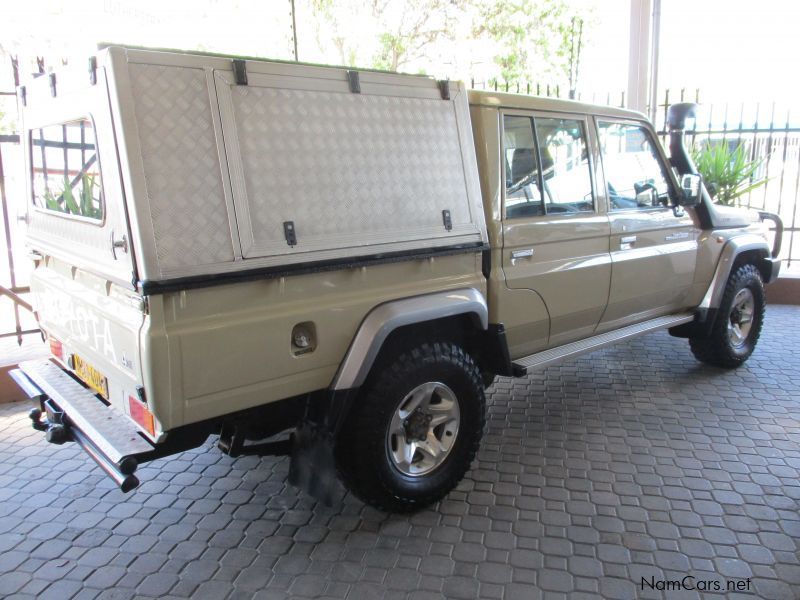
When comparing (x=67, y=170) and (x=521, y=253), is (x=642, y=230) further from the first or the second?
(x=67, y=170)

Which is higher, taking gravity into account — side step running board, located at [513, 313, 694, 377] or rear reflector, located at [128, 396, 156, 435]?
rear reflector, located at [128, 396, 156, 435]

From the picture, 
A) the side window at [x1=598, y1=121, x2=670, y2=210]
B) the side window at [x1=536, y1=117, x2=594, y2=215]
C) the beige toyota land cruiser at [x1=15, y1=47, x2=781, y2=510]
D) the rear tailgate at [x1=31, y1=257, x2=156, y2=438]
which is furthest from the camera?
the side window at [x1=598, y1=121, x2=670, y2=210]

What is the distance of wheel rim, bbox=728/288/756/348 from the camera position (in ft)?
17.3

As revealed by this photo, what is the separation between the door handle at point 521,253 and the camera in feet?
11.5

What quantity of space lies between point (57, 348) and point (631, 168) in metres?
3.90

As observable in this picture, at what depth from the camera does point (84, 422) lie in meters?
2.72

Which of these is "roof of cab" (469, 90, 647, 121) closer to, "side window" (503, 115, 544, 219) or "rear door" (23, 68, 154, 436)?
"side window" (503, 115, 544, 219)

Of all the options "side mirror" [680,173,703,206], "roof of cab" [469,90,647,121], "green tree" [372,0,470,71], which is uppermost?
"green tree" [372,0,470,71]

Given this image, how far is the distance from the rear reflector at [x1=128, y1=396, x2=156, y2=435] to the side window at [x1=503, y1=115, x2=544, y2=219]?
214 centimetres

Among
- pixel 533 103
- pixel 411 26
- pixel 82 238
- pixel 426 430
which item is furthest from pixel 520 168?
pixel 411 26

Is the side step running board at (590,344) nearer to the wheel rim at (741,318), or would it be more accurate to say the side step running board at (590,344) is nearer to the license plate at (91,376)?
the wheel rim at (741,318)

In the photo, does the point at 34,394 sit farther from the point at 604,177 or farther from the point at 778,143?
the point at 778,143

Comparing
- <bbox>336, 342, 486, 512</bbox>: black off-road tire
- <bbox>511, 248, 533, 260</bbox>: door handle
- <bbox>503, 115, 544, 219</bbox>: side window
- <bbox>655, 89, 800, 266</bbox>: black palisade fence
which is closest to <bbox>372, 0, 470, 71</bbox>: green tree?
<bbox>655, 89, 800, 266</bbox>: black palisade fence

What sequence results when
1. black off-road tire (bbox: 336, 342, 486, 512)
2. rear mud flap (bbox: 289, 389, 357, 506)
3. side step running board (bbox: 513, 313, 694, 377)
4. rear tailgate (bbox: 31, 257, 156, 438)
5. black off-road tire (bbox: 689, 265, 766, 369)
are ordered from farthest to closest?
black off-road tire (bbox: 689, 265, 766, 369), side step running board (bbox: 513, 313, 694, 377), black off-road tire (bbox: 336, 342, 486, 512), rear mud flap (bbox: 289, 389, 357, 506), rear tailgate (bbox: 31, 257, 156, 438)
